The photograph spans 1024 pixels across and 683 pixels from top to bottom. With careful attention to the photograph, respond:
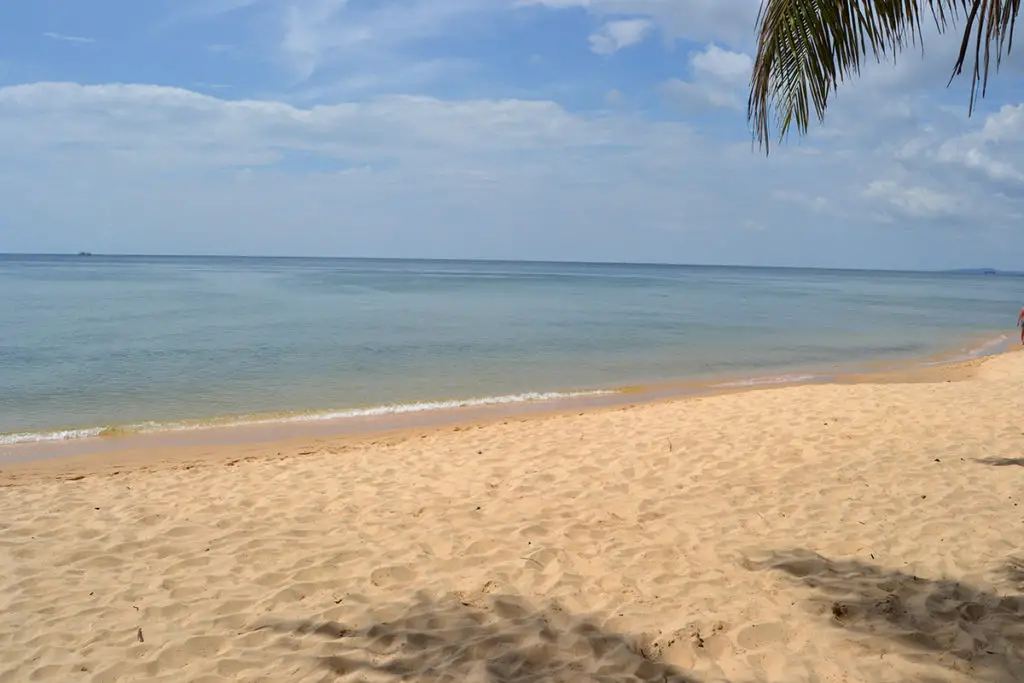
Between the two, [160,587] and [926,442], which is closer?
[160,587]

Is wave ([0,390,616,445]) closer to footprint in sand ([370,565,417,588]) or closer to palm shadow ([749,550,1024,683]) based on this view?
footprint in sand ([370,565,417,588])

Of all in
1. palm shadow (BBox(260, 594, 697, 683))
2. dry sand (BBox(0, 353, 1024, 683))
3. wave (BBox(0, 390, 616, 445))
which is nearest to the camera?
palm shadow (BBox(260, 594, 697, 683))

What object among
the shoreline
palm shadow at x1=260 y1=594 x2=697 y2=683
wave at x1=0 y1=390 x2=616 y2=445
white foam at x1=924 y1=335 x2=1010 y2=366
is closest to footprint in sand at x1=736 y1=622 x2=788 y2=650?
palm shadow at x1=260 y1=594 x2=697 y2=683

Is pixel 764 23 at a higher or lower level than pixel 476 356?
higher

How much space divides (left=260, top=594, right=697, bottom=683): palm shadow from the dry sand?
2 centimetres

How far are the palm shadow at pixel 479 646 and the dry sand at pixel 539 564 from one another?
0.02 m

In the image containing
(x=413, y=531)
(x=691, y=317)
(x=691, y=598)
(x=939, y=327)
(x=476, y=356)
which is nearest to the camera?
(x=691, y=598)

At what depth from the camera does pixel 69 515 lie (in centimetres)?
562

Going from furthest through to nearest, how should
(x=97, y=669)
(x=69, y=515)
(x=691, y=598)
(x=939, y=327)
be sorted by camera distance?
(x=939, y=327) → (x=69, y=515) → (x=691, y=598) → (x=97, y=669)

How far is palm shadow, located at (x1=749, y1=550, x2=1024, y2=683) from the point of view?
3.44m

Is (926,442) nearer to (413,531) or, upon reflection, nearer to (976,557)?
(976,557)

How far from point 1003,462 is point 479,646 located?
5670 mm

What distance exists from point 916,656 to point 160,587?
416cm

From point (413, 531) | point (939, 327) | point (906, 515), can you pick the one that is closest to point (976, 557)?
point (906, 515)
